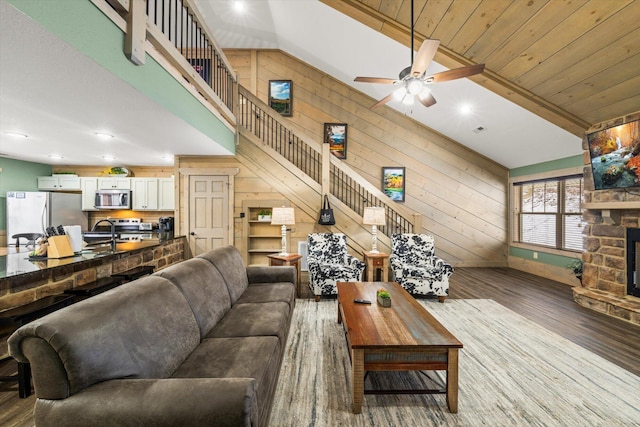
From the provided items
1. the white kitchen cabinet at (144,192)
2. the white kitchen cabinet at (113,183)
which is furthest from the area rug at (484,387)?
the white kitchen cabinet at (113,183)

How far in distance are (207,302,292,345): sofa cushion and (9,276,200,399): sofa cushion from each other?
0.33 meters

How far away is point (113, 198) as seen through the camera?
6082mm

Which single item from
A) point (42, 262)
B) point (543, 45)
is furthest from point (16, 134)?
point (543, 45)

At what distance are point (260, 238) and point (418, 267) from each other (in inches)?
117

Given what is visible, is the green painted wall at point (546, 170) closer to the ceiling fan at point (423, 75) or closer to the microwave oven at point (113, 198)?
the ceiling fan at point (423, 75)

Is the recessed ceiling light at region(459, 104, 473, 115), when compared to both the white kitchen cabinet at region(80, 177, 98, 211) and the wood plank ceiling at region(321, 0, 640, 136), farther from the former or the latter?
the white kitchen cabinet at region(80, 177, 98, 211)

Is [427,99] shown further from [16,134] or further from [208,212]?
[16,134]

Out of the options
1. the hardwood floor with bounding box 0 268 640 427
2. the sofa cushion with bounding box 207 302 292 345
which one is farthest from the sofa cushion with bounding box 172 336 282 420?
the hardwood floor with bounding box 0 268 640 427

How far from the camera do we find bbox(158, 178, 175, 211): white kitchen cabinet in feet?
20.4

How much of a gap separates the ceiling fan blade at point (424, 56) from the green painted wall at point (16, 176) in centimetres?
751

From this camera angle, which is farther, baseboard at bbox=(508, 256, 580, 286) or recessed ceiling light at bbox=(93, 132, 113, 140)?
baseboard at bbox=(508, 256, 580, 286)

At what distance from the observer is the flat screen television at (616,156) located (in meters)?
3.23

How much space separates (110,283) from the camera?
9.55 ft

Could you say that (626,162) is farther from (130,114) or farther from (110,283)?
(110,283)
